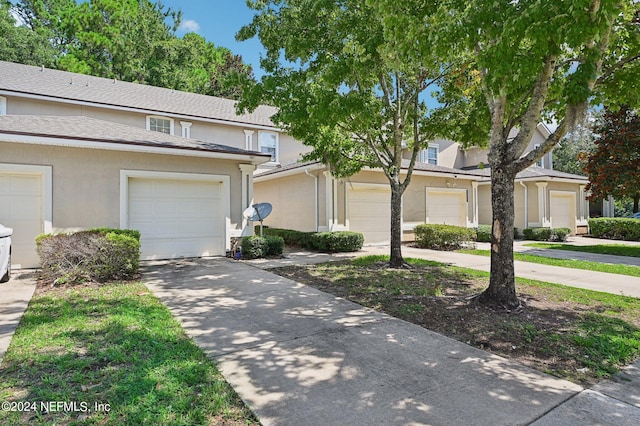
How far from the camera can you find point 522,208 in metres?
18.5

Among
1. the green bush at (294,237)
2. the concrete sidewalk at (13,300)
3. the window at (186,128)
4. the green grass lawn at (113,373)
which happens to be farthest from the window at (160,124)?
the green grass lawn at (113,373)

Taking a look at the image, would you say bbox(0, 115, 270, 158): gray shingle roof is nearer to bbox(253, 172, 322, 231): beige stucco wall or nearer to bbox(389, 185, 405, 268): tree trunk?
bbox(253, 172, 322, 231): beige stucco wall

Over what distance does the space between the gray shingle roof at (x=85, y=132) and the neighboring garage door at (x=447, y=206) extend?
8.52 metres

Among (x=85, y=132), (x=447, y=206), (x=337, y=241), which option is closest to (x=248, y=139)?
(x=337, y=241)

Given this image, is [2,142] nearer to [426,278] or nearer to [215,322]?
[215,322]

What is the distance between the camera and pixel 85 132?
8.65 m

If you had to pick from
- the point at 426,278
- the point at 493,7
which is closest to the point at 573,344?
the point at 426,278

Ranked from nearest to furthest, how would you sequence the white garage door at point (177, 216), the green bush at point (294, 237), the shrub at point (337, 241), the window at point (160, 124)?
the white garage door at point (177, 216), the shrub at point (337, 241), the green bush at point (294, 237), the window at point (160, 124)

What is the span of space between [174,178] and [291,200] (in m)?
6.10

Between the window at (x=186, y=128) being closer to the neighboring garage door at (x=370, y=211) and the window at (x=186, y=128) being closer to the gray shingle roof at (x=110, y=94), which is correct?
the gray shingle roof at (x=110, y=94)

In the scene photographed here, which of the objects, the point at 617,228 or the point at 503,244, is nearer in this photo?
the point at 503,244

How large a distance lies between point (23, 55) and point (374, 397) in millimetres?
29703

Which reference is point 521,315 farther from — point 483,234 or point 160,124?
point 160,124

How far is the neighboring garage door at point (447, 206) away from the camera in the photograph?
15625 mm
